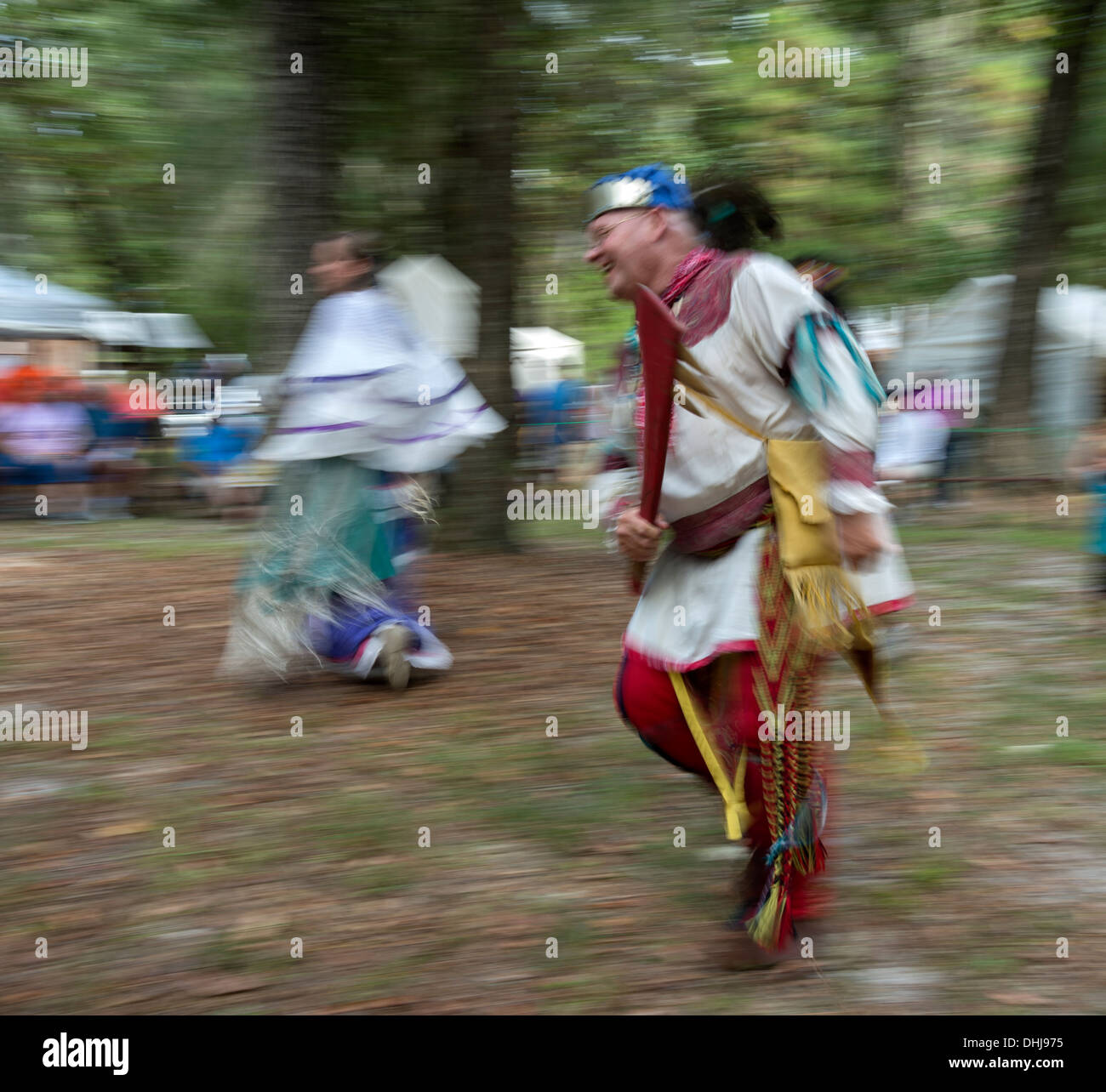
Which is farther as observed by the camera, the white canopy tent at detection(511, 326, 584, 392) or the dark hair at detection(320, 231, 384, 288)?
the white canopy tent at detection(511, 326, 584, 392)

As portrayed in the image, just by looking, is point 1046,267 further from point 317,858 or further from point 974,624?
point 317,858

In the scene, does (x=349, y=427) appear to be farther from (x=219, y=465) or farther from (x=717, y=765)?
(x=219, y=465)

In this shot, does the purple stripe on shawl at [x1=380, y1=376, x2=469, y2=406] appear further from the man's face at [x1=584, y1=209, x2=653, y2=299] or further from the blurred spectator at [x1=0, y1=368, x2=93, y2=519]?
the blurred spectator at [x1=0, y1=368, x2=93, y2=519]

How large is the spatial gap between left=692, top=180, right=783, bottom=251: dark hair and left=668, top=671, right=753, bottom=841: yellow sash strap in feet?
3.60

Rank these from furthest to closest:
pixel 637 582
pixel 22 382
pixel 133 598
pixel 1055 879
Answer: pixel 22 382
pixel 133 598
pixel 1055 879
pixel 637 582

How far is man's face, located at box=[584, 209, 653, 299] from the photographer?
3248mm

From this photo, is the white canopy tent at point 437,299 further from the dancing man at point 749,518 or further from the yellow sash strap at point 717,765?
the yellow sash strap at point 717,765

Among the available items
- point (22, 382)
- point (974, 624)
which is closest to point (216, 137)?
point (22, 382)

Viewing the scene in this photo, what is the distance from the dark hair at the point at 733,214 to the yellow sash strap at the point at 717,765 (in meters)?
1.10

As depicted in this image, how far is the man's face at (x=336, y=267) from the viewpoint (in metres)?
5.77

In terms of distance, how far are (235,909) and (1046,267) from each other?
40.4 ft

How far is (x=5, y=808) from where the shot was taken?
4566 millimetres

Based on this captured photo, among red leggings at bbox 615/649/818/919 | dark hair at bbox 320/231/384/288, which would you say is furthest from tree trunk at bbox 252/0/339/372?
red leggings at bbox 615/649/818/919

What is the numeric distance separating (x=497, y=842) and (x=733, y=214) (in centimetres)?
204
